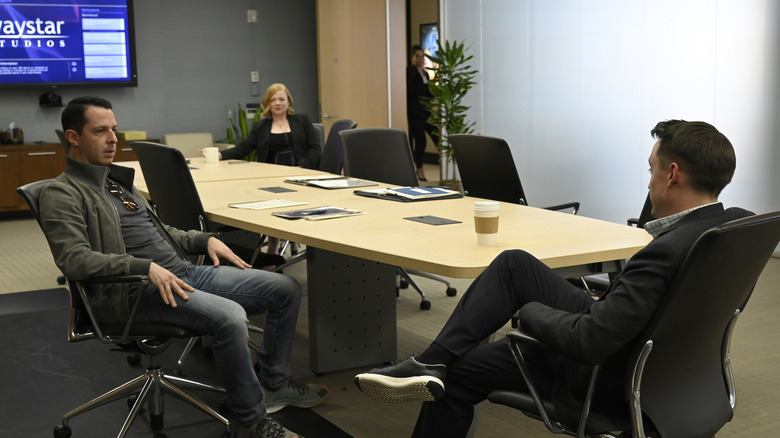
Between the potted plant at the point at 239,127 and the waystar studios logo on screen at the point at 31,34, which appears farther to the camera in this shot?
the potted plant at the point at 239,127

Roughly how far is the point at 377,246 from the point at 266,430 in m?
0.71

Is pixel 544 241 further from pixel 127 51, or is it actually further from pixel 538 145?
pixel 127 51

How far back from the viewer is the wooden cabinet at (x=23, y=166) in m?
8.30

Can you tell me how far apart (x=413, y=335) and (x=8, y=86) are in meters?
6.10

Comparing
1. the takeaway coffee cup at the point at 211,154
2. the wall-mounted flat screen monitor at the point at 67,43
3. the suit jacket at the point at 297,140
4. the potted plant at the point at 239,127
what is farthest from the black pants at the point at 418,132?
the takeaway coffee cup at the point at 211,154

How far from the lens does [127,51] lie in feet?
29.5

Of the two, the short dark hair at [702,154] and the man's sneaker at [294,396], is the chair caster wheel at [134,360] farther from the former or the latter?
the short dark hair at [702,154]

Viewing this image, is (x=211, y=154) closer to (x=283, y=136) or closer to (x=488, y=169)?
(x=283, y=136)

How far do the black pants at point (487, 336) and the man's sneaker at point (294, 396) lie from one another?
1.04 meters

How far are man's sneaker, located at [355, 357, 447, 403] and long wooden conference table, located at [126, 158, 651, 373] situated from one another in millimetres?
288

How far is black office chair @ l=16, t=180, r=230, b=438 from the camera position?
111 inches

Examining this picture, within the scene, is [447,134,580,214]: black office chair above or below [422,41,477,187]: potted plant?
below

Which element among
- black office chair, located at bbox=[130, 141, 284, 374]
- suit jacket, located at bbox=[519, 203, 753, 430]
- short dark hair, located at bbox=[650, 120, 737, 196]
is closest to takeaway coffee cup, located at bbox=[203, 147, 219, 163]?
black office chair, located at bbox=[130, 141, 284, 374]

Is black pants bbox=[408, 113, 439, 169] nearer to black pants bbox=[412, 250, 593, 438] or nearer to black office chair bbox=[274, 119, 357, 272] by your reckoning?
black office chair bbox=[274, 119, 357, 272]
